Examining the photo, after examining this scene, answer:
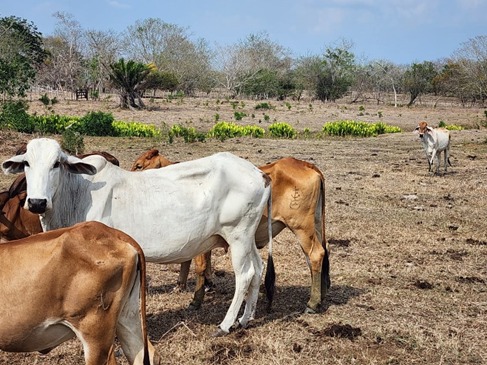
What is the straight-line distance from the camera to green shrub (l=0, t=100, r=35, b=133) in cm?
2073

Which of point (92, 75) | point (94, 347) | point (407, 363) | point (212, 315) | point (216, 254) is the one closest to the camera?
point (94, 347)

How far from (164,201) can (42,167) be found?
1.12 metres

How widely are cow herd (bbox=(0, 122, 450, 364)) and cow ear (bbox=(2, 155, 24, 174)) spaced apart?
1cm

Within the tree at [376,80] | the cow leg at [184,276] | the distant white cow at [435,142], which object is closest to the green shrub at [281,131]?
the distant white cow at [435,142]

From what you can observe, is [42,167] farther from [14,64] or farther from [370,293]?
[14,64]

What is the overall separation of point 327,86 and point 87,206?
5193 cm

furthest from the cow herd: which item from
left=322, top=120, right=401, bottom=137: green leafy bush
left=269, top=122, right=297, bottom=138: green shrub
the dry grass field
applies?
left=322, top=120, right=401, bottom=137: green leafy bush

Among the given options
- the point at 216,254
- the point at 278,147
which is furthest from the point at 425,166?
the point at 216,254

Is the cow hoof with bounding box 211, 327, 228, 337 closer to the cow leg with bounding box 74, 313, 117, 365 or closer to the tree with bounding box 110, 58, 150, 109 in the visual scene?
the cow leg with bounding box 74, 313, 117, 365

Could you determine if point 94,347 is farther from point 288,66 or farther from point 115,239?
point 288,66

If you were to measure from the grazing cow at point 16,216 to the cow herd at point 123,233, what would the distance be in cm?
1

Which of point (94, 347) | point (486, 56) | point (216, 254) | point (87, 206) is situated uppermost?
point (486, 56)

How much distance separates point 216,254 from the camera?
8.28 metres

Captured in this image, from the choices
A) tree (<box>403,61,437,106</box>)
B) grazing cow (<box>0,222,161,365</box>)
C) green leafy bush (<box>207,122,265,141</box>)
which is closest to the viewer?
grazing cow (<box>0,222,161,365</box>)
